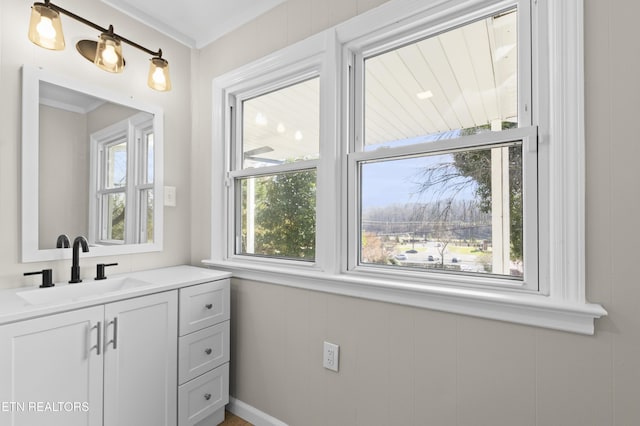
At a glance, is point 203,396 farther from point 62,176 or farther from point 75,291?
point 62,176

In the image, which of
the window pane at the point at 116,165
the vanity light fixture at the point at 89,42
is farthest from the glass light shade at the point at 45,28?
the window pane at the point at 116,165

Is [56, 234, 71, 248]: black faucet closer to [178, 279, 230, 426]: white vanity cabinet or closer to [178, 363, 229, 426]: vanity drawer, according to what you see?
[178, 279, 230, 426]: white vanity cabinet

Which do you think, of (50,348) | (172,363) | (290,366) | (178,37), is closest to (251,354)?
(290,366)

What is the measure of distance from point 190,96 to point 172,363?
174 cm

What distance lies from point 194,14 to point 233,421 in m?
2.48

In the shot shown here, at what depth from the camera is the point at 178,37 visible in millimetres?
2129

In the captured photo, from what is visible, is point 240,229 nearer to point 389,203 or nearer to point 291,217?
point 291,217

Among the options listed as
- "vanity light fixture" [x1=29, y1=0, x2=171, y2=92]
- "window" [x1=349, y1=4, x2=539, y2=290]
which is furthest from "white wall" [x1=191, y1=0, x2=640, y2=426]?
"vanity light fixture" [x1=29, y1=0, x2=171, y2=92]

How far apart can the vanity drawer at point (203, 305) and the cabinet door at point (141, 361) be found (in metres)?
0.05

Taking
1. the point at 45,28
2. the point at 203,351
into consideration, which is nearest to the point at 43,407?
the point at 203,351

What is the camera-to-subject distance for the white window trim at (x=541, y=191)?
99cm

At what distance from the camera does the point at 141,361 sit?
1.44 metres

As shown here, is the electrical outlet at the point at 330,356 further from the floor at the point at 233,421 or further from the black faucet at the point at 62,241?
the black faucet at the point at 62,241

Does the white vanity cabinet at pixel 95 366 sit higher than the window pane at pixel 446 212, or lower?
lower
